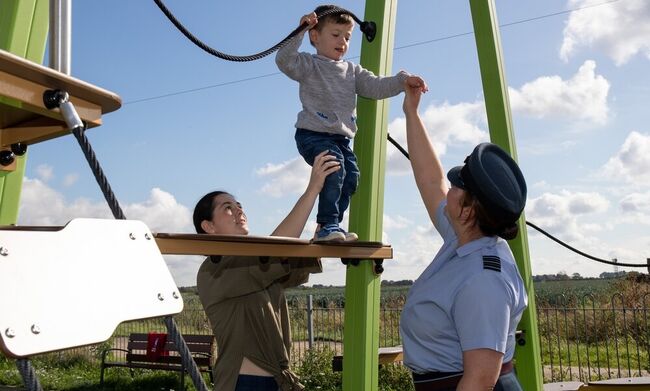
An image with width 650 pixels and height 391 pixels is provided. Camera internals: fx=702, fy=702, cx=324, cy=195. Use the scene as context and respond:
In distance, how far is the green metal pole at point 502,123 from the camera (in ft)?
13.1

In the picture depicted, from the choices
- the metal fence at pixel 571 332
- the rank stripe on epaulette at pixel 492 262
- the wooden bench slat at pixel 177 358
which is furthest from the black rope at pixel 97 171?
the metal fence at pixel 571 332

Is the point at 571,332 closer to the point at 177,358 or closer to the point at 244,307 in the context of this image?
the point at 177,358

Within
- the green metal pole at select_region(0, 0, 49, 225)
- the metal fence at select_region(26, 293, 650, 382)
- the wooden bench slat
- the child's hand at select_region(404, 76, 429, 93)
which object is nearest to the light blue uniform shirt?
the child's hand at select_region(404, 76, 429, 93)

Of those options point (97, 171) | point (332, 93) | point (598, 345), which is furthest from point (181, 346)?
point (598, 345)

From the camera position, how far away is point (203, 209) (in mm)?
2910

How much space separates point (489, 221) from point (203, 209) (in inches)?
49.8

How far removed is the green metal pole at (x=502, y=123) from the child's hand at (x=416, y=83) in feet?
3.55

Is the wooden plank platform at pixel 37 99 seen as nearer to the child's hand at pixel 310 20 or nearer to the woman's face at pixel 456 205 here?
the woman's face at pixel 456 205

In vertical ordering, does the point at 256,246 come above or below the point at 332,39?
below

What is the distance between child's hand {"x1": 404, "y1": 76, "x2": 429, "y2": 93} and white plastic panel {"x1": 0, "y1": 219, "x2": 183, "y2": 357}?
6.88 ft

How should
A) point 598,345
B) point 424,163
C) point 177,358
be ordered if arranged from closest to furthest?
point 424,163, point 177,358, point 598,345

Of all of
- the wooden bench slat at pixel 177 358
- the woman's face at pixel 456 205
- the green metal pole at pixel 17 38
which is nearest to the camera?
the woman's face at pixel 456 205

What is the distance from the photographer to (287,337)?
9.94 feet

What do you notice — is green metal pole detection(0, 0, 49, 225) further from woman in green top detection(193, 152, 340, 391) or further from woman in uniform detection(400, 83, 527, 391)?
woman in uniform detection(400, 83, 527, 391)
